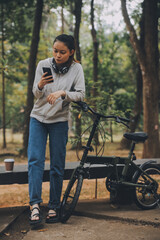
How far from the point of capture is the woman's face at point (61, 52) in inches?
136

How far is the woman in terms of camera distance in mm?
3414

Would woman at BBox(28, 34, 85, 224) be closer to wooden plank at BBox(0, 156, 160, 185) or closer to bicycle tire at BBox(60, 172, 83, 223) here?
bicycle tire at BBox(60, 172, 83, 223)

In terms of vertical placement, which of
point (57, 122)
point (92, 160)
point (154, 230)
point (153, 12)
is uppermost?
point (153, 12)

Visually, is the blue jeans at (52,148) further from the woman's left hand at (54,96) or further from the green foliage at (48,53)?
the green foliage at (48,53)

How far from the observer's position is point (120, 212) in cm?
405

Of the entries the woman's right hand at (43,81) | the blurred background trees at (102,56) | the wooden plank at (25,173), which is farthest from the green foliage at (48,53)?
the woman's right hand at (43,81)

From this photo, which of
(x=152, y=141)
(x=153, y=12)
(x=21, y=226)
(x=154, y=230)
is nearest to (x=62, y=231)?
(x=21, y=226)

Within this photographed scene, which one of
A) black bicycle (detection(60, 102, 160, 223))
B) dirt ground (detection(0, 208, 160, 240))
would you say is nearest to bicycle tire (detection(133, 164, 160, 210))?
black bicycle (detection(60, 102, 160, 223))

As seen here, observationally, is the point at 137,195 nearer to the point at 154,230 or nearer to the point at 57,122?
the point at 154,230

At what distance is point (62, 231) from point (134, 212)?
3.81ft

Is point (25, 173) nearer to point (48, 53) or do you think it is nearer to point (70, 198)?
point (70, 198)

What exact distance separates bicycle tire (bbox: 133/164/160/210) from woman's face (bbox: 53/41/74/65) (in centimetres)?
187

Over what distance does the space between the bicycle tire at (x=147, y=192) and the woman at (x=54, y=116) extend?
46.6 inches

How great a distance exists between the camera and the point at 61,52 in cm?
347
